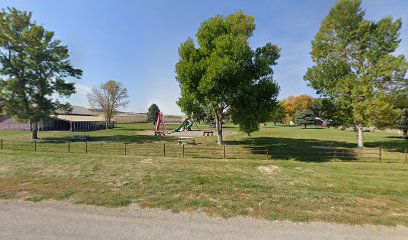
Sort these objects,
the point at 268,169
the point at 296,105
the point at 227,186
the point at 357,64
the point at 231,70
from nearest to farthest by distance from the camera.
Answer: the point at 227,186, the point at 268,169, the point at 231,70, the point at 357,64, the point at 296,105

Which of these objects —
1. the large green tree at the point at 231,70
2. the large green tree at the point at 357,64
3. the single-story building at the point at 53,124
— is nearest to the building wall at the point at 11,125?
the single-story building at the point at 53,124

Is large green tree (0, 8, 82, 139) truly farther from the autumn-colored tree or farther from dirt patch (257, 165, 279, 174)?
the autumn-colored tree

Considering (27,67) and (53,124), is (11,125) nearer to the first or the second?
(53,124)

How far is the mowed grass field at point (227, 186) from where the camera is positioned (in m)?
6.61

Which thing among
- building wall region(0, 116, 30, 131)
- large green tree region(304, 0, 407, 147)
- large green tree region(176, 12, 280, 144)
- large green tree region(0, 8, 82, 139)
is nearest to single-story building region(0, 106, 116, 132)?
building wall region(0, 116, 30, 131)

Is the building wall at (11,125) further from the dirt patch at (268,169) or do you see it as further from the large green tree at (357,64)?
the large green tree at (357,64)

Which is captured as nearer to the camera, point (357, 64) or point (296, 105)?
point (357, 64)

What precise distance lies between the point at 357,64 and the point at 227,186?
22574 mm

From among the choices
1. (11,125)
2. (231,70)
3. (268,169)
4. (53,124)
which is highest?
(231,70)

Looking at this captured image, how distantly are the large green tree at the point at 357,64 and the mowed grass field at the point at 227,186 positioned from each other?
9019 mm

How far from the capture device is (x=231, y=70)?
15789 millimetres

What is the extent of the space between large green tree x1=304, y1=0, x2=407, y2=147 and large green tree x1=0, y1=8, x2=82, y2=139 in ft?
114

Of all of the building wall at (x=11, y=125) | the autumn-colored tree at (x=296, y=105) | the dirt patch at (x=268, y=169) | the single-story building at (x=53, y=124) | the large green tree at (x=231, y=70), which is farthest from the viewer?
the autumn-colored tree at (x=296, y=105)

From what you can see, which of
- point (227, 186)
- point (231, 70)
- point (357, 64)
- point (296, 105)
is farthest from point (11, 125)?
point (296, 105)
